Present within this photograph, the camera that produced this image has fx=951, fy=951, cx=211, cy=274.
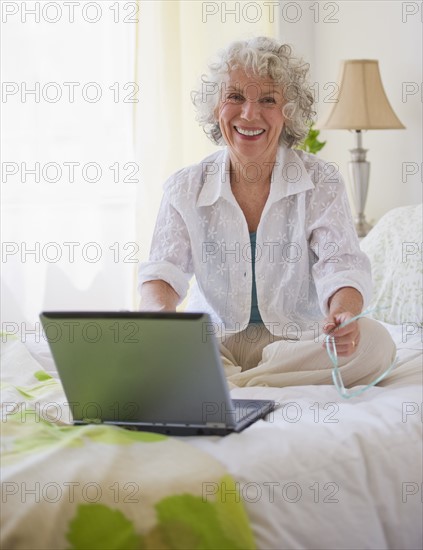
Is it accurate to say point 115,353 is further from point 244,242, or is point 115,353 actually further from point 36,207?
point 36,207

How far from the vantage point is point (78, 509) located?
1.24 m

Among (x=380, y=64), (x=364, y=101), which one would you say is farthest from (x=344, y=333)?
(x=380, y=64)

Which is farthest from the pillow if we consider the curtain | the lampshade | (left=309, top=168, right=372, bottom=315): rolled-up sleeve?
the curtain

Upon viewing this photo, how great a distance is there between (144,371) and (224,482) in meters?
0.24

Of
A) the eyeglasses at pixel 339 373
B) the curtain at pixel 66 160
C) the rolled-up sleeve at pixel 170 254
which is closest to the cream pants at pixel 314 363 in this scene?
the eyeglasses at pixel 339 373

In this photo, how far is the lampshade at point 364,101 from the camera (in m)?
3.30

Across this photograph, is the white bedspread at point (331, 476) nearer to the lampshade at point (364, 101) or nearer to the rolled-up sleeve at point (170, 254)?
the rolled-up sleeve at point (170, 254)

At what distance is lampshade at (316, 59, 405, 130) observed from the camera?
130 inches

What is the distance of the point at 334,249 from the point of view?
6.65 feet

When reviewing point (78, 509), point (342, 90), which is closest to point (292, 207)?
point (78, 509)

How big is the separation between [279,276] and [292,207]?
6.2 inches

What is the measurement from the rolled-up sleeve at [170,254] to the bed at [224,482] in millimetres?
521

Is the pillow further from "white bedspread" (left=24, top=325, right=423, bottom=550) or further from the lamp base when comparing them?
"white bedspread" (left=24, top=325, right=423, bottom=550)

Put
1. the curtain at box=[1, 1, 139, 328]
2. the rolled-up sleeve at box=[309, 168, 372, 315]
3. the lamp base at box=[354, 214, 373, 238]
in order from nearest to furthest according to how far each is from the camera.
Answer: the rolled-up sleeve at box=[309, 168, 372, 315] < the lamp base at box=[354, 214, 373, 238] < the curtain at box=[1, 1, 139, 328]
